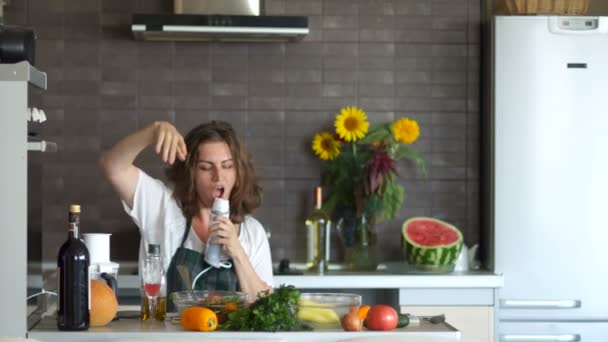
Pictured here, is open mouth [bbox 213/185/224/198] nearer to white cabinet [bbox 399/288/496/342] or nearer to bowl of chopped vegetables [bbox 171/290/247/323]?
bowl of chopped vegetables [bbox 171/290/247/323]

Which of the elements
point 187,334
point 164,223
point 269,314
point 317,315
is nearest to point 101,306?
point 187,334

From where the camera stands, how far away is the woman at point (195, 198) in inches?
128

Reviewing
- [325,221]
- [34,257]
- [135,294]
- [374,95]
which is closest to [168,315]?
[34,257]

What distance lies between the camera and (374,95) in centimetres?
479

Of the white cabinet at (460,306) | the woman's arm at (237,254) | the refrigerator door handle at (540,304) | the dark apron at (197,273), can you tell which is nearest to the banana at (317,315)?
the woman's arm at (237,254)

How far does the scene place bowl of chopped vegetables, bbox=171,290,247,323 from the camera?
262cm

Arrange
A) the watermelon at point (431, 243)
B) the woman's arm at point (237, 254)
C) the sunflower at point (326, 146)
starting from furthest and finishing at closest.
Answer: the sunflower at point (326, 146) < the watermelon at point (431, 243) < the woman's arm at point (237, 254)

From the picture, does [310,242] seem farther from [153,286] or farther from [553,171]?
[153,286]

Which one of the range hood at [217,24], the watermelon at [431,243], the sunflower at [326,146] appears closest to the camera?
the range hood at [217,24]

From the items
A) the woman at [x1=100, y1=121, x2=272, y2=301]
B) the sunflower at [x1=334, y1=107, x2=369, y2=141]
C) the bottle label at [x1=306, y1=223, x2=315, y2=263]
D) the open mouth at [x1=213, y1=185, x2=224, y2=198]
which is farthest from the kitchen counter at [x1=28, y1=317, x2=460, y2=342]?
the sunflower at [x1=334, y1=107, x2=369, y2=141]

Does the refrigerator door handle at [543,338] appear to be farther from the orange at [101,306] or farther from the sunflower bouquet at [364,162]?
the orange at [101,306]

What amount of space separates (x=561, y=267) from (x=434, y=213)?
62cm

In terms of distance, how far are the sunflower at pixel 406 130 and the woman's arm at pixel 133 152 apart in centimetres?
156

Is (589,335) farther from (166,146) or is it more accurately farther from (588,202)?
(166,146)
